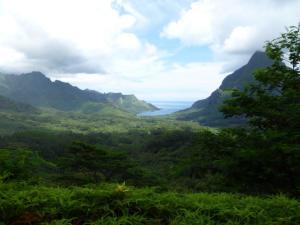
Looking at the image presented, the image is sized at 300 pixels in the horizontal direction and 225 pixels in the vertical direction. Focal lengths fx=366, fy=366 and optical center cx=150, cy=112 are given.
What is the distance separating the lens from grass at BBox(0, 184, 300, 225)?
540cm

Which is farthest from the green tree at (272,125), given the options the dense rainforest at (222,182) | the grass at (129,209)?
the grass at (129,209)

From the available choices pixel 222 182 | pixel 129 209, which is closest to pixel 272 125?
pixel 222 182

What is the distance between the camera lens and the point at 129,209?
576cm

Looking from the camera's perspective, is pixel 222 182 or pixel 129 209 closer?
pixel 129 209

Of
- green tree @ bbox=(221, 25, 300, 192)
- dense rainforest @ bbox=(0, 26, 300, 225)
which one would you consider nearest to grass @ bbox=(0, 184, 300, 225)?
dense rainforest @ bbox=(0, 26, 300, 225)

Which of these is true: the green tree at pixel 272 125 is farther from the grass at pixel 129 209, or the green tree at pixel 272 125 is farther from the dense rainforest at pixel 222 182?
the grass at pixel 129 209

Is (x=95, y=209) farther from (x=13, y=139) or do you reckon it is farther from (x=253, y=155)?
(x=13, y=139)

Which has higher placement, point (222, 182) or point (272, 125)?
point (272, 125)

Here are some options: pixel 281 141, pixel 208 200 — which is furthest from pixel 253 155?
pixel 208 200

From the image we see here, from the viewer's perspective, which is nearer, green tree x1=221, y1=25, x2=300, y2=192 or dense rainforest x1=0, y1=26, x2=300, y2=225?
dense rainforest x1=0, y1=26, x2=300, y2=225

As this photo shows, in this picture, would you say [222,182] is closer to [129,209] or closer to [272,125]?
[272,125]

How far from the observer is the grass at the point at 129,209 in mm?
5398

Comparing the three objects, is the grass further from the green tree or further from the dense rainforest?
the green tree

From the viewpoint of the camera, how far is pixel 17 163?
15.5 m
